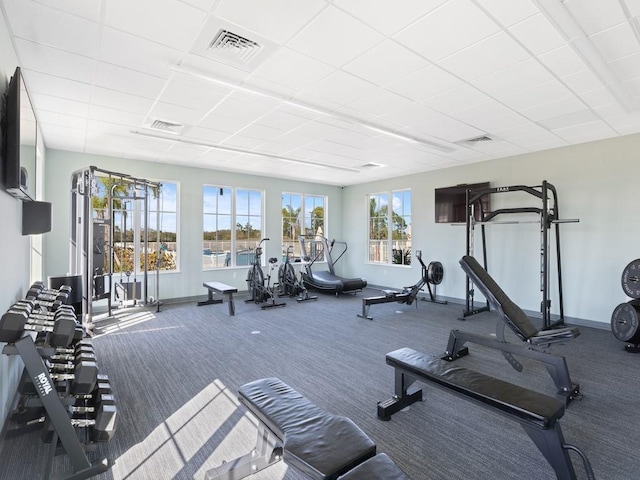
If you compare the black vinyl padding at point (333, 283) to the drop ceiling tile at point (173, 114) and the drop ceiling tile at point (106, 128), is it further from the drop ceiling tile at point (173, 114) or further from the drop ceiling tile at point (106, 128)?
the drop ceiling tile at point (106, 128)

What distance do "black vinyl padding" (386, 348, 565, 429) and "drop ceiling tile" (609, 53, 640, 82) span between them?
9.76 feet

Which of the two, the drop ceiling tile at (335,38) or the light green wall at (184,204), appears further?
the light green wall at (184,204)

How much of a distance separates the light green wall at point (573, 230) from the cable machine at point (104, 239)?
6.03 meters

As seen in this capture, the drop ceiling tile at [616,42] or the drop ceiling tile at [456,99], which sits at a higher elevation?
the drop ceiling tile at [616,42]

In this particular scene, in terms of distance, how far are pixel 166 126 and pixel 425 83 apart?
3.47 metres

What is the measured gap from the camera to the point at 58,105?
381cm

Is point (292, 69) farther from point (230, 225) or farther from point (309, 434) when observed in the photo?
point (230, 225)

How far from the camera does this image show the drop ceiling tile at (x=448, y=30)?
2.24 meters

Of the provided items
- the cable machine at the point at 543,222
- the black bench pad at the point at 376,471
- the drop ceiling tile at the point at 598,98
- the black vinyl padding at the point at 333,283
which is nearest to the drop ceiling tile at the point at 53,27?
the black bench pad at the point at 376,471

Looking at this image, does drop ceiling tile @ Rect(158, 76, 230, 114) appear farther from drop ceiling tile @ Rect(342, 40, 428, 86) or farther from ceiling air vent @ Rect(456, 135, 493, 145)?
ceiling air vent @ Rect(456, 135, 493, 145)

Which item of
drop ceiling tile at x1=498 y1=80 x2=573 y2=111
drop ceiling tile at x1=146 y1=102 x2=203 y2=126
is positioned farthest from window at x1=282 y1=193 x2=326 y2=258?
drop ceiling tile at x1=498 y1=80 x2=573 y2=111

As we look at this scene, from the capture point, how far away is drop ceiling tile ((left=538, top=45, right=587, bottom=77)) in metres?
2.72

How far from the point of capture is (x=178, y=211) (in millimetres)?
6938

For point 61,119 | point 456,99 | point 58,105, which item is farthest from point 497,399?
point 61,119
